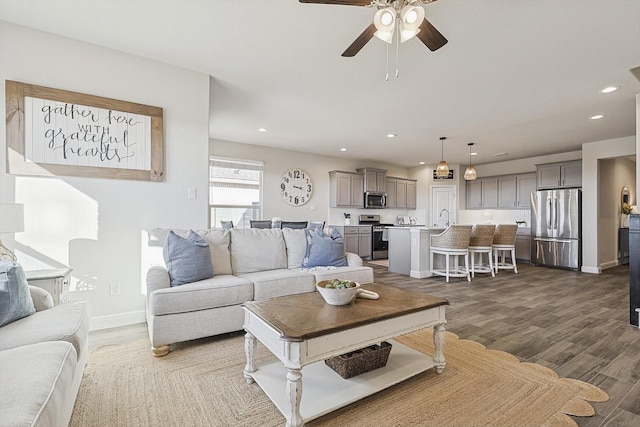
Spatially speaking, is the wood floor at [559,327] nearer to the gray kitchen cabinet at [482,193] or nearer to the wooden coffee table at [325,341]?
the wooden coffee table at [325,341]

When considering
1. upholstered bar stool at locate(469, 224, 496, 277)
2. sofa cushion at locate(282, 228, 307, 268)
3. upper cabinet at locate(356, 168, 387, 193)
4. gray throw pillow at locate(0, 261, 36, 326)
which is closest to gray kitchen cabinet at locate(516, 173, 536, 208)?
upholstered bar stool at locate(469, 224, 496, 277)

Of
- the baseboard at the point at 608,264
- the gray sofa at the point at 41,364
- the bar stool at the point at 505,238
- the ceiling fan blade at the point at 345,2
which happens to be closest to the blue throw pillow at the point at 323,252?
the gray sofa at the point at 41,364

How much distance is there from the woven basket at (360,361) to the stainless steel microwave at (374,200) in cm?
606

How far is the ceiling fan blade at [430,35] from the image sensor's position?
73.8 inches

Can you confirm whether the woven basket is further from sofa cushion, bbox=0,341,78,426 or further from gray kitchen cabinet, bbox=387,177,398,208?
gray kitchen cabinet, bbox=387,177,398,208

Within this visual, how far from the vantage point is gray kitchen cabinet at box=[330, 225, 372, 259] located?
281 inches

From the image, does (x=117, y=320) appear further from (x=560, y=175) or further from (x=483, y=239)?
(x=560, y=175)

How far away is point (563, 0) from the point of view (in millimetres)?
2061

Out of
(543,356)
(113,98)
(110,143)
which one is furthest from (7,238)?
(543,356)

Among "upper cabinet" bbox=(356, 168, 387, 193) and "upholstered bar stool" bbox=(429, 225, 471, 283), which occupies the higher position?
"upper cabinet" bbox=(356, 168, 387, 193)

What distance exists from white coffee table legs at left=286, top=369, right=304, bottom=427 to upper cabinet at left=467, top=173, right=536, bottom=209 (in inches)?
311

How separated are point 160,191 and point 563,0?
12.1 ft

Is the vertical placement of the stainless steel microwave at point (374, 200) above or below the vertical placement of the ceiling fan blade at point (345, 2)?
below

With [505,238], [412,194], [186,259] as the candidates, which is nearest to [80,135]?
[186,259]
